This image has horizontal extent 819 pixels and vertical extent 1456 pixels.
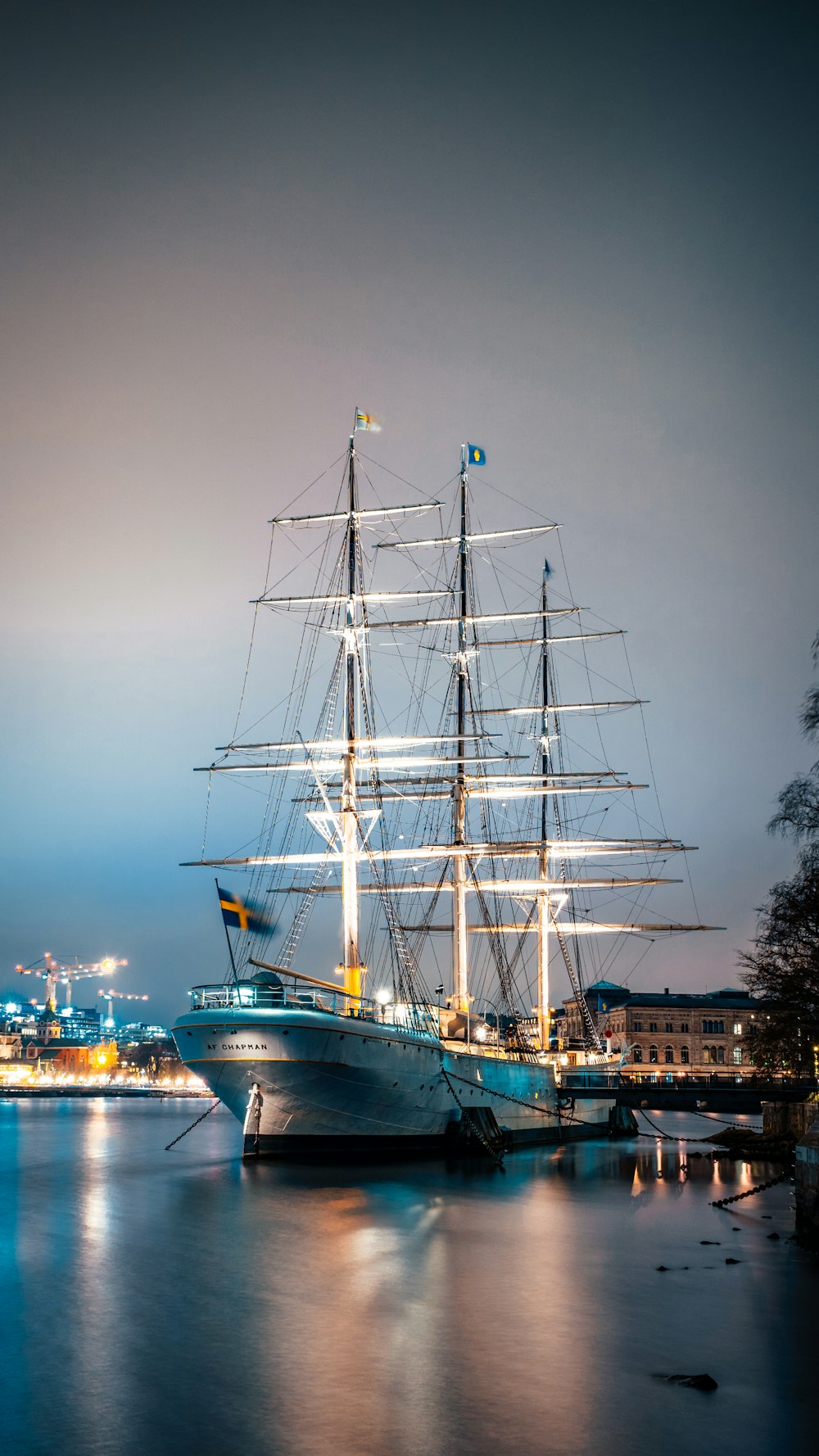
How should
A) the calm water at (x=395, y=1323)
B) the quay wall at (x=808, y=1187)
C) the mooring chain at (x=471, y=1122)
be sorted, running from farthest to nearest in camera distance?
the mooring chain at (x=471, y=1122)
the quay wall at (x=808, y=1187)
the calm water at (x=395, y=1323)

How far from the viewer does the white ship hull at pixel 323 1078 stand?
41594mm

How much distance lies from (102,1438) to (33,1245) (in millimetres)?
15833

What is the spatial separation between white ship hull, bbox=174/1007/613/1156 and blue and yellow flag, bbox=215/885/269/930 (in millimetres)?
3151

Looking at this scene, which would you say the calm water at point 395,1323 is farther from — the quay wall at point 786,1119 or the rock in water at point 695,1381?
the quay wall at point 786,1119

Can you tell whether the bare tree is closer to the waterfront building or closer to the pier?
the pier

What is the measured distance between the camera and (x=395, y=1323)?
18.7m

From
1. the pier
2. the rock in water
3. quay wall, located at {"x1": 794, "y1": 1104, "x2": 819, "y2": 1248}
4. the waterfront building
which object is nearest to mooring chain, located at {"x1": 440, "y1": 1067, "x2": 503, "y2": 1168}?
quay wall, located at {"x1": 794, "y1": 1104, "x2": 819, "y2": 1248}

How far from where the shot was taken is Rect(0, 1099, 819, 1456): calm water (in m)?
13.7

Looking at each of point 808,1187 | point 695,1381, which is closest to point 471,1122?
point 808,1187

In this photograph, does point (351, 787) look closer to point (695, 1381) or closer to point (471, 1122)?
point (471, 1122)

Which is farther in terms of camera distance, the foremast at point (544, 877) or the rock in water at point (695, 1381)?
the foremast at point (544, 877)

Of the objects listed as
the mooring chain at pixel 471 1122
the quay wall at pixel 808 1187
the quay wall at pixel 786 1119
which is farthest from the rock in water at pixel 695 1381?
the quay wall at pixel 786 1119

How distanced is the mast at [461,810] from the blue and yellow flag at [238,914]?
73.3ft

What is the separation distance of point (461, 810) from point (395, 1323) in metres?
50.4
